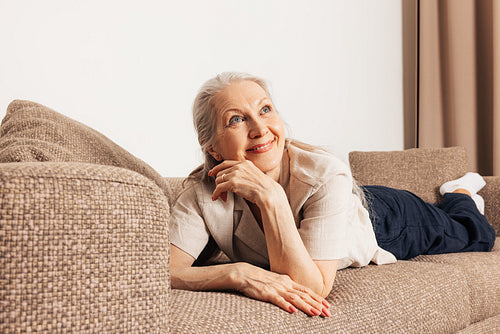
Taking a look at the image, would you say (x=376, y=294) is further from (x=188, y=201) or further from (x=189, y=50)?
(x=189, y=50)

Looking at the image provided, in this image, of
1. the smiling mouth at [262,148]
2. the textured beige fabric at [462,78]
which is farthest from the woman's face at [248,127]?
the textured beige fabric at [462,78]

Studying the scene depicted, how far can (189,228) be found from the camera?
4.12 feet

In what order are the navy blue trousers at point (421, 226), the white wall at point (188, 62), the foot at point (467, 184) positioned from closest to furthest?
the navy blue trousers at point (421, 226), the white wall at point (188, 62), the foot at point (467, 184)

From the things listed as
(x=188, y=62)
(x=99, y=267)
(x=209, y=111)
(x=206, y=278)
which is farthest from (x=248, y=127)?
(x=188, y=62)

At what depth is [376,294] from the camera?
1.09 meters

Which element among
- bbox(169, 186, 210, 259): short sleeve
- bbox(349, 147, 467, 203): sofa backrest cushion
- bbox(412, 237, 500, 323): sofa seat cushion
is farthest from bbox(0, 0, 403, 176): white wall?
bbox(412, 237, 500, 323): sofa seat cushion

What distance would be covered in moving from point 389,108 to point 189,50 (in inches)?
66.8

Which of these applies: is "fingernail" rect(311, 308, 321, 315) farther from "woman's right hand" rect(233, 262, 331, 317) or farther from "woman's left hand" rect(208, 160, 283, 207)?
"woman's left hand" rect(208, 160, 283, 207)

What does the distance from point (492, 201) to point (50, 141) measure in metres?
1.91

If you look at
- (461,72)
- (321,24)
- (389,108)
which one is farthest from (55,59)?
(461,72)

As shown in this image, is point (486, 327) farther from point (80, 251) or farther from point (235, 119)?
point (80, 251)

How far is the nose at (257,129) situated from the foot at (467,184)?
129 centimetres

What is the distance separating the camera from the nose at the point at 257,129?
49.2 inches

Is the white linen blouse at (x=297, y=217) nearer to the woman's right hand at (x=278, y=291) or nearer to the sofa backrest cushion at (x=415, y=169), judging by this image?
the woman's right hand at (x=278, y=291)
